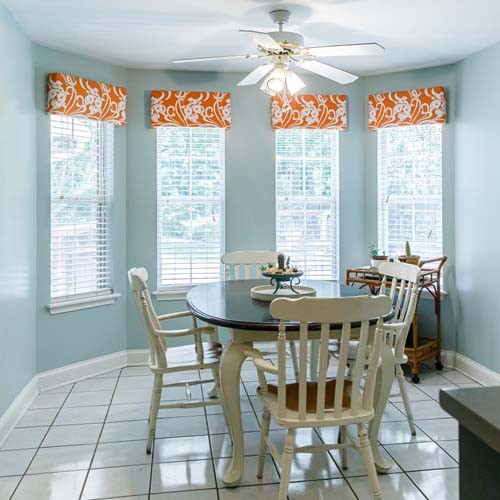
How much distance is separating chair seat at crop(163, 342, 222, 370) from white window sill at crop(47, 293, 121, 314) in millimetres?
1191

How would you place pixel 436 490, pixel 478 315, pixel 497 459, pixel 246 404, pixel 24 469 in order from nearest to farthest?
1. pixel 497 459
2. pixel 436 490
3. pixel 24 469
4. pixel 246 404
5. pixel 478 315

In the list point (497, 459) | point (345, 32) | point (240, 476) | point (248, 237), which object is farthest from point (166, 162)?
point (497, 459)

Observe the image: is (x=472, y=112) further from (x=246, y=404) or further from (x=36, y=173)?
(x=36, y=173)

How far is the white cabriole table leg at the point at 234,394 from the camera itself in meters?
2.33

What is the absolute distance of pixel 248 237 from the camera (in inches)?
176

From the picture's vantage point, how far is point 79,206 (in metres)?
3.95

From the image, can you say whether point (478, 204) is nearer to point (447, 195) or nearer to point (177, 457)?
point (447, 195)

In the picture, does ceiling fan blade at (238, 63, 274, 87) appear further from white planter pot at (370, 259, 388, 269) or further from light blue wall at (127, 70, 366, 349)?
white planter pot at (370, 259, 388, 269)

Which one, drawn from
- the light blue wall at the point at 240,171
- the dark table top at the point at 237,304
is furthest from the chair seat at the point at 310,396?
the light blue wall at the point at 240,171

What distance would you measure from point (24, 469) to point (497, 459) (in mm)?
2459

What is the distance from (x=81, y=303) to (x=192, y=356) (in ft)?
4.64

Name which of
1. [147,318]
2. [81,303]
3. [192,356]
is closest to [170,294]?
[81,303]

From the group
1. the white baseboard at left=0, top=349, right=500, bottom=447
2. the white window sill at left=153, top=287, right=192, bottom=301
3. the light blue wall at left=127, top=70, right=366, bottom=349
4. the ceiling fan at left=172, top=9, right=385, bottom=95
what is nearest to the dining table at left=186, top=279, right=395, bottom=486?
the ceiling fan at left=172, top=9, right=385, bottom=95

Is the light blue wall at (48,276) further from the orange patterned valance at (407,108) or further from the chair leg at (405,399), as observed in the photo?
the chair leg at (405,399)
